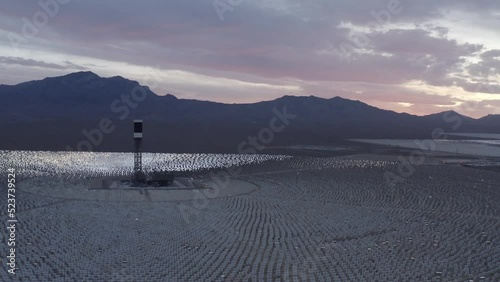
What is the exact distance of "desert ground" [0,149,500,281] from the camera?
15258mm

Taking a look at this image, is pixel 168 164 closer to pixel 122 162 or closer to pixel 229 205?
pixel 122 162

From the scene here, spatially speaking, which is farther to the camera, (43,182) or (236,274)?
(43,182)

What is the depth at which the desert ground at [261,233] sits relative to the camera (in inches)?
601

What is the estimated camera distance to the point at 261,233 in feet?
65.4

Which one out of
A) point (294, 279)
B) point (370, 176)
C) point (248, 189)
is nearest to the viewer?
point (294, 279)

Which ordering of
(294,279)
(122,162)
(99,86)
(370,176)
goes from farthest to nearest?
1. (99,86)
2. (122,162)
3. (370,176)
4. (294,279)

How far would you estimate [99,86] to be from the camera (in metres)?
196

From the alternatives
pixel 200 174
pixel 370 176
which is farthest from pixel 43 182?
pixel 370 176

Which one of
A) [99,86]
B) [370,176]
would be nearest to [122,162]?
[370,176]

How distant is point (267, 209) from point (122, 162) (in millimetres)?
24255

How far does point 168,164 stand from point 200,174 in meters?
7.87

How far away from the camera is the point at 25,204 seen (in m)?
24.0

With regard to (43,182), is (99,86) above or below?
above

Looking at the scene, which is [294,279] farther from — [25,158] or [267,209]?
[25,158]
